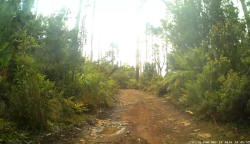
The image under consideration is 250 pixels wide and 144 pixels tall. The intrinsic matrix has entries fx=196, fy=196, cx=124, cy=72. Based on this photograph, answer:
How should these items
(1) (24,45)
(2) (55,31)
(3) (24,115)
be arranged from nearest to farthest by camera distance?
(3) (24,115), (1) (24,45), (2) (55,31)

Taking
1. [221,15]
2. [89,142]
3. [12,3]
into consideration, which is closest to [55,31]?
[12,3]

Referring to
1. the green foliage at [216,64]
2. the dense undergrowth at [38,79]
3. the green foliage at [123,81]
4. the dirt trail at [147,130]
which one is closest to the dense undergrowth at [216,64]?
the green foliage at [216,64]

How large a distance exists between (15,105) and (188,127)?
14.1 ft

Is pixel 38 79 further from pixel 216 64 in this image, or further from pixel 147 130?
pixel 216 64

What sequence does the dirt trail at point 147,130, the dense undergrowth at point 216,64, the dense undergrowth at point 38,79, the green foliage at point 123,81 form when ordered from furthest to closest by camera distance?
the green foliage at point 123,81, the dense undergrowth at point 216,64, the dirt trail at point 147,130, the dense undergrowth at point 38,79

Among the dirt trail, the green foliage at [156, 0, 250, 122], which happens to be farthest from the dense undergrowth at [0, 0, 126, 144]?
the green foliage at [156, 0, 250, 122]

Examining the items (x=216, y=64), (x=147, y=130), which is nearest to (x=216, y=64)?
(x=216, y=64)

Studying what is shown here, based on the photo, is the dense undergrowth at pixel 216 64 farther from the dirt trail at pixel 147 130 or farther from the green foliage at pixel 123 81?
the green foliage at pixel 123 81

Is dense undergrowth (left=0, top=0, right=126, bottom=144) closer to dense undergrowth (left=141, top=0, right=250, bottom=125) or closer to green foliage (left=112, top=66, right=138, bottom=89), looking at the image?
dense undergrowth (left=141, top=0, right=250, bottom=125)

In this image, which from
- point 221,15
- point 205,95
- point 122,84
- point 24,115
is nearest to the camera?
point 24,115

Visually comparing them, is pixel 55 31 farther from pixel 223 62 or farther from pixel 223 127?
pixel 223 127

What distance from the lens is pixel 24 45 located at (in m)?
5.93

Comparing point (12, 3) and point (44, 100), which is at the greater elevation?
point (12, 3)

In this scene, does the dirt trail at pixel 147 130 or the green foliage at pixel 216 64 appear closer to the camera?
the dirt trail at pixel 147 130
